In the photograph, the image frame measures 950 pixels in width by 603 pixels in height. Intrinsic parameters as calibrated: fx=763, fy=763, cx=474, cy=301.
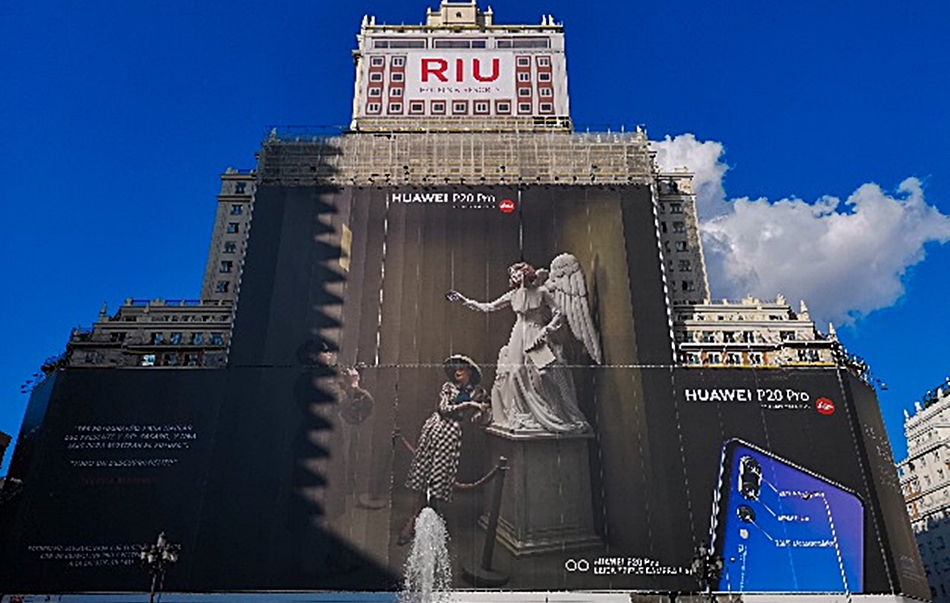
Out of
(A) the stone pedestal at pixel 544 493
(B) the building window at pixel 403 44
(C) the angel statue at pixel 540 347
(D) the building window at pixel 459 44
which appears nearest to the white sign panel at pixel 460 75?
(B) the building window at pixel 403 44

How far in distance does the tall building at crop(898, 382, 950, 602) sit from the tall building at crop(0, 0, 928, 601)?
79.0 feet

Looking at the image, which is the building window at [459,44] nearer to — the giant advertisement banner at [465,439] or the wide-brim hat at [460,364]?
the giant advertisement banner at [465,439]

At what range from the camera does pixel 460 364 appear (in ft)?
153

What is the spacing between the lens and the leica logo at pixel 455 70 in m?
61.7

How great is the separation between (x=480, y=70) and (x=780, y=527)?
4045 centimetres

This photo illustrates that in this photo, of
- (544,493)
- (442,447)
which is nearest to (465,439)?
(442,447)

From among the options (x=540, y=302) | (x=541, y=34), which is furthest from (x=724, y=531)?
(x=541, y=34)

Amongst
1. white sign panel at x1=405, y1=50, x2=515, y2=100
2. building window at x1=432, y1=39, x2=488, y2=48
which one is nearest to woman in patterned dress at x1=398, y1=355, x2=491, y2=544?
white sign panel at x1=405, y1=50, x2=515, y2=100

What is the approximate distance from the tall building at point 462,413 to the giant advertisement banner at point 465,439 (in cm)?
13

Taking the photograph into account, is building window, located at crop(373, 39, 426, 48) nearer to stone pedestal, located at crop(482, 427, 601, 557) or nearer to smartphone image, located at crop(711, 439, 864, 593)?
stone pedestal, located at crop(482, 427, 601, 557)

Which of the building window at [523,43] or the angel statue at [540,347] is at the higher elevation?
the building window at [523,43]

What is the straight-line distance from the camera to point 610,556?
135 ft

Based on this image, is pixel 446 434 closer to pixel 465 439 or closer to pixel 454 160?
pixel 465 439

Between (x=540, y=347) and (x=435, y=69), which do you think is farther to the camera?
(x=435, y=69)
